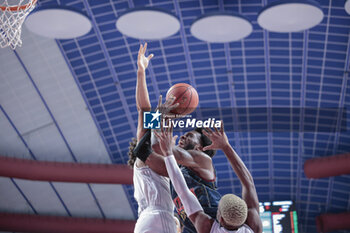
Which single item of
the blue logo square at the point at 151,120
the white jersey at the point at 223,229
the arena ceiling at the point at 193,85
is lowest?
the white jersey at the point at 223,229

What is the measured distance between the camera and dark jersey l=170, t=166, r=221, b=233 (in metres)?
6.25

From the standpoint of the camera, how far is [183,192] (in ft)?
18.7

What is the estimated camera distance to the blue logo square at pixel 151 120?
6020 mm

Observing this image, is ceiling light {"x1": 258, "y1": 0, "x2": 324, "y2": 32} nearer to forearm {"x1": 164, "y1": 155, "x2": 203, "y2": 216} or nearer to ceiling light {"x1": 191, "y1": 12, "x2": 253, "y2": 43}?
ceiling light {"x1": 191, "y1": 12, "x2": 253, "y2": 43}

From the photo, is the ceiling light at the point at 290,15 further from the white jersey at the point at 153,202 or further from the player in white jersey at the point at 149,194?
the white jersey at the point at 153,202

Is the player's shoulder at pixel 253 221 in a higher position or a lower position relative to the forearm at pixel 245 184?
lower

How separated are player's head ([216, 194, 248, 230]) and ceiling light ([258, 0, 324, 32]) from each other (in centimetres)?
1074

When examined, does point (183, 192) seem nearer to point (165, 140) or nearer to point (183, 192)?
point (183, 192)

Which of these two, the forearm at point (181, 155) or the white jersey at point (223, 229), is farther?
the forearm at point (181, 155)

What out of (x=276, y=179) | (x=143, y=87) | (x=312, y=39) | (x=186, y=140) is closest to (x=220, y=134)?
(x=186, y=140)

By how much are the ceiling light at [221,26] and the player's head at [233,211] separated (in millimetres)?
11028

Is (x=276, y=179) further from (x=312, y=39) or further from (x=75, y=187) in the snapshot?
(x=75, y=187)

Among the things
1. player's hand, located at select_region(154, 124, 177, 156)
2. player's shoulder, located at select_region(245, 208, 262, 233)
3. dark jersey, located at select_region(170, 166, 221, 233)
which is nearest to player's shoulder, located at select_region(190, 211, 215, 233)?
player's shoulder, located at select_region(245, 208, 262, 233)

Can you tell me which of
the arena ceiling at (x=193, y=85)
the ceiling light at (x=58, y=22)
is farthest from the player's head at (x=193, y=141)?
the arena ceiling at (x=193, y=85)
